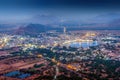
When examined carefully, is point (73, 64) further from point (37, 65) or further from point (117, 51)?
point (117, 51)

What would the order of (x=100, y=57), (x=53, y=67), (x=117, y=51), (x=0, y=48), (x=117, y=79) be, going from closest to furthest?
(x=117, y=79) < (x=53, y=67) < (x=100, y=57) < (x=117, y=51) < (x=0, y=48)

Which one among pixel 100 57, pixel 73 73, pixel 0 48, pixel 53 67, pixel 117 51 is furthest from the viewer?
pixel 0 48

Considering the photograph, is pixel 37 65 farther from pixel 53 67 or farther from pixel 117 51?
pixel 117 51

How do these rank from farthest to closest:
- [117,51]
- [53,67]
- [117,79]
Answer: [117,51]
[53,67]
[117,79]

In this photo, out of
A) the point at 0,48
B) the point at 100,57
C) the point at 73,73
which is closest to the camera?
the point at 73,73

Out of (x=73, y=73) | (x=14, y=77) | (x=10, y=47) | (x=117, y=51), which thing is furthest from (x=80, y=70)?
(x=10, y=47)

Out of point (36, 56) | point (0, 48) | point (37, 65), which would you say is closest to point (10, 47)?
point (0, 48)

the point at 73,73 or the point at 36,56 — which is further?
the point at 36,56

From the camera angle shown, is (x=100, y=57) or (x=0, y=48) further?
(x=0, y=48)
